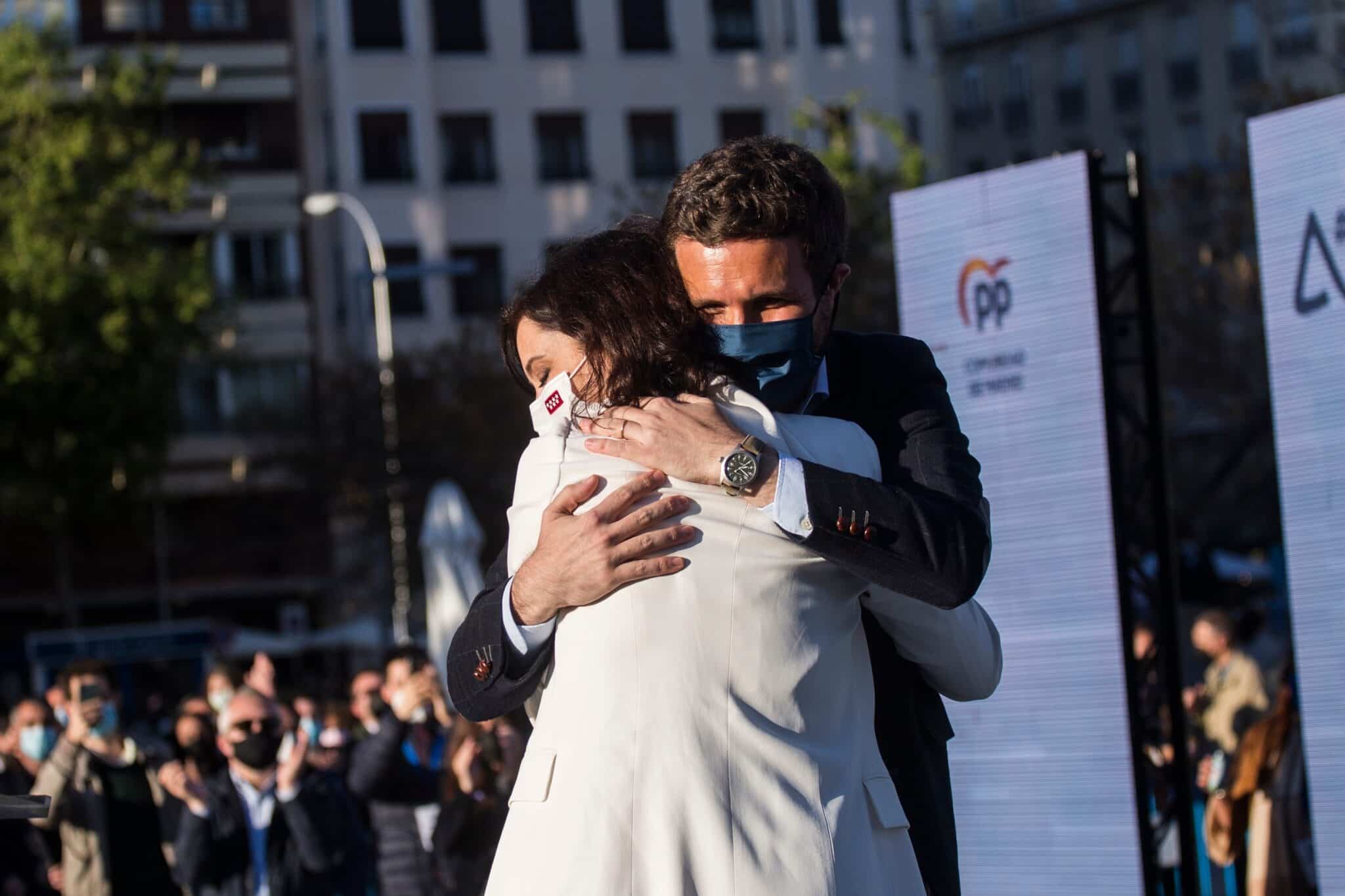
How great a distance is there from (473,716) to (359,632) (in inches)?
1572

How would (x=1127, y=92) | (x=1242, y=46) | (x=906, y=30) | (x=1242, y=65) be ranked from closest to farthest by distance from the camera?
1. (x=906, y=30)
2. (x=1242, y=65)
3. (x=1242, y=46)
4. (x=1127, y=92)

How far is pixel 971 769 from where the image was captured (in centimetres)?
826

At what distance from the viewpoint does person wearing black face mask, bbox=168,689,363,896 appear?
374 inches

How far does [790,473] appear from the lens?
289 cm

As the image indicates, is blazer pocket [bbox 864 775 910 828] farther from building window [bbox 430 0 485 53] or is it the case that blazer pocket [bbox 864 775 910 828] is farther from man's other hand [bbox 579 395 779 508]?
building window [bbox 430 0 485 53]

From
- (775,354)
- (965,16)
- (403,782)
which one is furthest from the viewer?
(965,16)

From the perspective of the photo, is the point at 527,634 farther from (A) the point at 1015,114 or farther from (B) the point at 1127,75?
(A) the point at 1015,114

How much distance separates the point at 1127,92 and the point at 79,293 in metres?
39.2

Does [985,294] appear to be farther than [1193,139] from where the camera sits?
No

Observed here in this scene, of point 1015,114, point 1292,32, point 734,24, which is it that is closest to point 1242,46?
point 1015,114

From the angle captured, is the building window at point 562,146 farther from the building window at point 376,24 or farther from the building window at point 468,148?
the building window at point 376,24

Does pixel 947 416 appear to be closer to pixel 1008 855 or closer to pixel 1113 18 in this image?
pixel 1008 855

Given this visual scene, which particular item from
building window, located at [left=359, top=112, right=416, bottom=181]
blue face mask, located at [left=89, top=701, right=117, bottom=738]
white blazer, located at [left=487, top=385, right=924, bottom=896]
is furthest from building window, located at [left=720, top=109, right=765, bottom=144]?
white blazer, located at [left=487, top=385, right=924, bottom=896]

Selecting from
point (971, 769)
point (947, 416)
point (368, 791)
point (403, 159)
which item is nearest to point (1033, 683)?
point (971, 769)
